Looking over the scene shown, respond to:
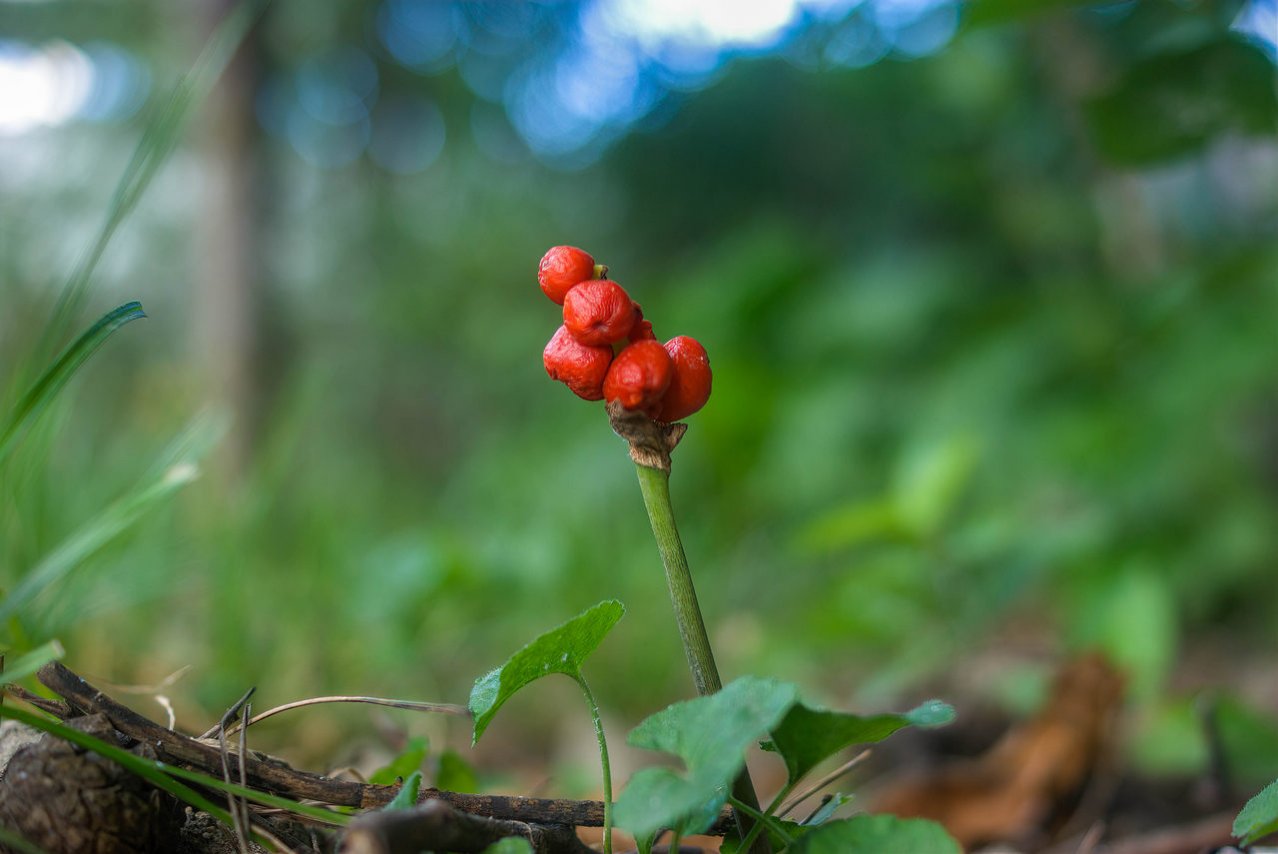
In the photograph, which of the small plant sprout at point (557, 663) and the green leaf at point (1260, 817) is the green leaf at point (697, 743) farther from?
the green leaf at point (1260, 817)

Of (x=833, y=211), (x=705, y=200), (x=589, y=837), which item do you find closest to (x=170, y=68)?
(x=705, y=200)

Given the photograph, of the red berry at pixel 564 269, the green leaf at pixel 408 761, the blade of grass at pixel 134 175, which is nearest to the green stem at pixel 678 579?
the red berry at pixel 564 269

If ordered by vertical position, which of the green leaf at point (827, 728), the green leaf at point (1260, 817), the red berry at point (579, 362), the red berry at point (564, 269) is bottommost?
the green leaf at point (1260, 817)

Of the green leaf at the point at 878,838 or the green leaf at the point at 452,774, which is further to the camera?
the green leaf at the point at 452,774

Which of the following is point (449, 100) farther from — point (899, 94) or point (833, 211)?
point (899, 94)

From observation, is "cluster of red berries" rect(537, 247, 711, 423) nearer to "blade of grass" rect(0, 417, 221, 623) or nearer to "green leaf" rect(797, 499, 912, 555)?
"blade of grass" rect(0, 417, 221, 623)

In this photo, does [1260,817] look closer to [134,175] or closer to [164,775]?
[164,775]

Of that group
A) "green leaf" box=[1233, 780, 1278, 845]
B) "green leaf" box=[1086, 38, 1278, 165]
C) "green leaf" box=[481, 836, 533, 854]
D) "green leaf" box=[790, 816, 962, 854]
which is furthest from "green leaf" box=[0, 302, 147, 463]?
"green leaf" box=[1086, 38, 1278, 165]

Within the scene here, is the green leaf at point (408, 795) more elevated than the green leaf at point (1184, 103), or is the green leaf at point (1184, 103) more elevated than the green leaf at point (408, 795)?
the green leaf at point (1184, 103)
